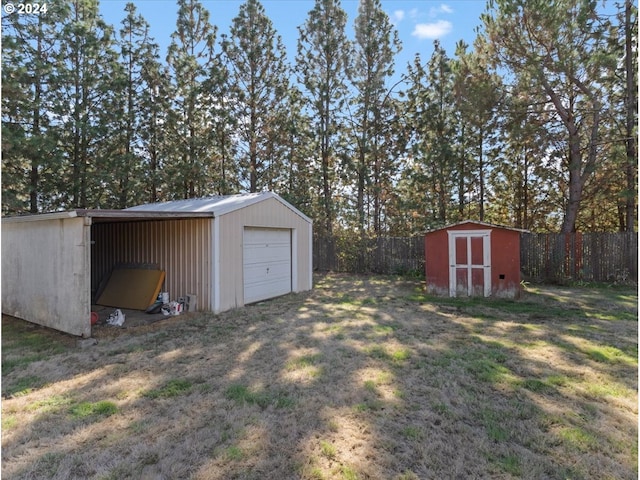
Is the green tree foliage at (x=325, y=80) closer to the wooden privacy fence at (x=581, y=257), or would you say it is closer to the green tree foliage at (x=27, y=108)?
the wooden privacy fence at (x=581, y=257)

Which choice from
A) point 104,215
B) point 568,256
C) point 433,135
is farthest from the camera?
point 433,135

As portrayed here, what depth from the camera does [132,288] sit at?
7176 mm

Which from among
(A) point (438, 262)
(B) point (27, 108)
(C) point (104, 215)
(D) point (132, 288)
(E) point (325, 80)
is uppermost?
(E) point (325, 80)

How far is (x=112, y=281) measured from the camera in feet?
25.0

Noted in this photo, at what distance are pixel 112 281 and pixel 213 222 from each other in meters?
3.14

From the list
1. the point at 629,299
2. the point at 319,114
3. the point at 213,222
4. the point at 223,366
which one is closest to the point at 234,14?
the point at 319,114

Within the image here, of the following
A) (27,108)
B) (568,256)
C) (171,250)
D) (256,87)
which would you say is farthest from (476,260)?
(27,108)

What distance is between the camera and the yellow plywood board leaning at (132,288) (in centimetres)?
685

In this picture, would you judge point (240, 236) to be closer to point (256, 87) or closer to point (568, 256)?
point (568, 256)

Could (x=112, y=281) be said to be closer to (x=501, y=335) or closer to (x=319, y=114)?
(x=501, y=335)

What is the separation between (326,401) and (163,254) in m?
5.27

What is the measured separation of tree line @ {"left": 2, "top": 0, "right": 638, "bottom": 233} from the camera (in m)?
9.76

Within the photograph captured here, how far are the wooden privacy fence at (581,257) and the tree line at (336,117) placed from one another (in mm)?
1552

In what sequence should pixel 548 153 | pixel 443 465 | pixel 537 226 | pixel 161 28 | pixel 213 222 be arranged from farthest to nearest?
pixel 537 226 < pixel 161 28 < pixel 548 153 < pixel 213 222 < pixel 443 465
